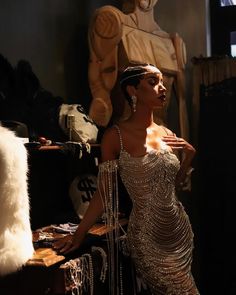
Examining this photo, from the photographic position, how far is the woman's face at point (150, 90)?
1887mm

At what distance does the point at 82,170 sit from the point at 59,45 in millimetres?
707

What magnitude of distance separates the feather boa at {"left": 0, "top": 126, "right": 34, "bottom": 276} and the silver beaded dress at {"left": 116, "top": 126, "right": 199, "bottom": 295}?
0.45m

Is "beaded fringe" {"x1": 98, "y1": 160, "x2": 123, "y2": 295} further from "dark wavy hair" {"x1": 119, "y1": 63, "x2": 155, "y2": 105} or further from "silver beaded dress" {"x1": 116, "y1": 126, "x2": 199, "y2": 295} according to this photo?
"dark wavy hair" {"x1": 119, "y1": 63, "x2": 155, "y2": 105}

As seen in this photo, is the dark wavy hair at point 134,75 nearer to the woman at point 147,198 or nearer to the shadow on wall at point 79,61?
the woman at point 147,198

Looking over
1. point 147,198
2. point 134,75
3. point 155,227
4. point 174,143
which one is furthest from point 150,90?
point 155,227

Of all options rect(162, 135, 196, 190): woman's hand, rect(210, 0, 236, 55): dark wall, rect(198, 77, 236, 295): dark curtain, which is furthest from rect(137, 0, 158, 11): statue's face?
rect(162, 135, 196, 190): woman's hand

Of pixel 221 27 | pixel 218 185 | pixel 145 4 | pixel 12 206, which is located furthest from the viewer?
pixel 221 27

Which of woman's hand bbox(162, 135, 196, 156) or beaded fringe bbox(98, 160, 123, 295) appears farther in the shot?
woman's hand bbox(162, 135, 196, 156)

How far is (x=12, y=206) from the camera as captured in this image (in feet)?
5.04

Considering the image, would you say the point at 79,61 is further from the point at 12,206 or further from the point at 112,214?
the point at 12,206

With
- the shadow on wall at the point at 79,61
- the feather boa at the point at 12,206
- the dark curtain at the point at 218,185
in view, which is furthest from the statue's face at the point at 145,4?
the feather boa at the point at 12,206

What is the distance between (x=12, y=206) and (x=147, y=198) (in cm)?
56

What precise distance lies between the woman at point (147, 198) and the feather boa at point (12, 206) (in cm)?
25

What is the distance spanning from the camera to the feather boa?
4.94 feet
